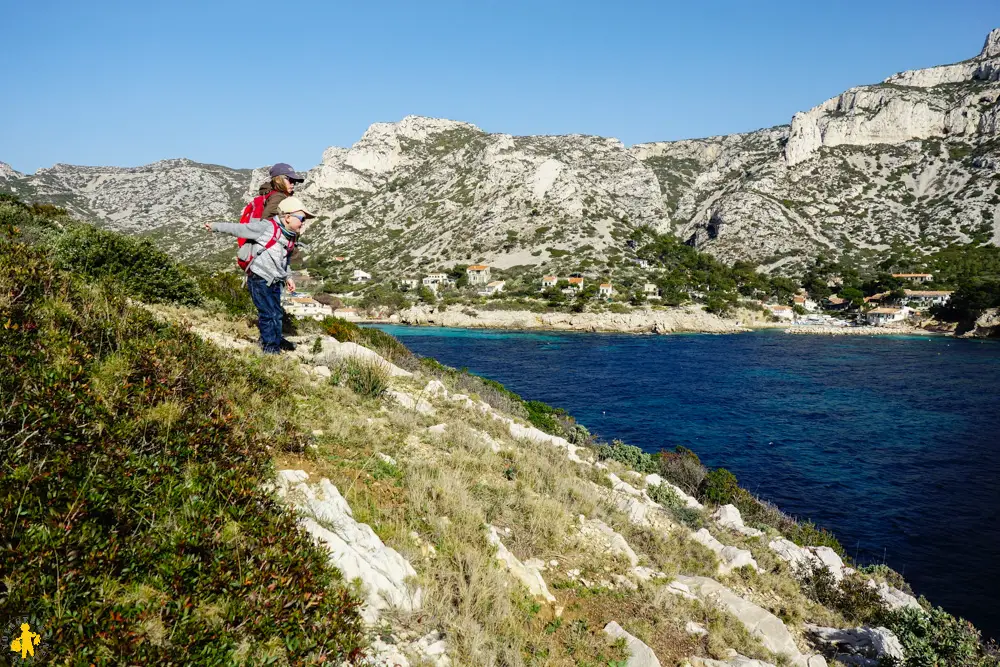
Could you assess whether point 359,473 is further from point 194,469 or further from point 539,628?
point 539,628

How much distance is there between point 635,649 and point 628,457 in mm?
10987

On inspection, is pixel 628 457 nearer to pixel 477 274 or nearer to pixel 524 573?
pixel 524 573

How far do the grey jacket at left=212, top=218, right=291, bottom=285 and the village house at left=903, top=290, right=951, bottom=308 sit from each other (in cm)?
9725

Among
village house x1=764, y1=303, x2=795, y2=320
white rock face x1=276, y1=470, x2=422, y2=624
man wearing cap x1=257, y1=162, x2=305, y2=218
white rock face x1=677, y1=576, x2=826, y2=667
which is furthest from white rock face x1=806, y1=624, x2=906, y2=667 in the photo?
village house x1=764, y1=303, x2=795, y2=320

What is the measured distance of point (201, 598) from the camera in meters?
2.85

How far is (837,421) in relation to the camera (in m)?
29.1

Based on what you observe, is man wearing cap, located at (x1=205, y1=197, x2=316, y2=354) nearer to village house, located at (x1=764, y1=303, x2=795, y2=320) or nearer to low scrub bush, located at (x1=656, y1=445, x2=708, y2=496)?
low scrub bush, located at (x1=656, y1=445, x2=708, y2=496)

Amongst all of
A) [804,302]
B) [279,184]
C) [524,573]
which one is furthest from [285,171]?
[804,302]

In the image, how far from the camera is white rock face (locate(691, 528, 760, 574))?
8.25 m

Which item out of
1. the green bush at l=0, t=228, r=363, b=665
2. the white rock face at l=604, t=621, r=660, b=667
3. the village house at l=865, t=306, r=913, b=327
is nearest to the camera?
the green bush at l=0, t=228, r=363, b=665

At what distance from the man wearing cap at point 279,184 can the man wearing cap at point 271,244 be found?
0.28 ft

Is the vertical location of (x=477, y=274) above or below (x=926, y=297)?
above

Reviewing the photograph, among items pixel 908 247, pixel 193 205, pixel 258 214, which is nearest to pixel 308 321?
pixel 258 214

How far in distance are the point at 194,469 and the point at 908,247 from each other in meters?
134
